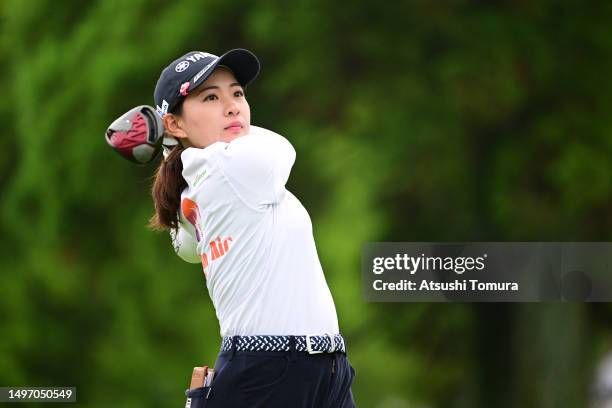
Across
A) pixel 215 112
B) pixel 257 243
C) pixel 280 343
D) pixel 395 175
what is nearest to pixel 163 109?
pixel 215 112

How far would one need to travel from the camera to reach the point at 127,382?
5000mm

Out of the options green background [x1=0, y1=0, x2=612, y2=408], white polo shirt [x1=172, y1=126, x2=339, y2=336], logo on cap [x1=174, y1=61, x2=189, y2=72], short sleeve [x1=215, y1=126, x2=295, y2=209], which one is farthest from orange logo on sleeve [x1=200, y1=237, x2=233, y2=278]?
green background [x1=0, y1=0, x2=612, y2=408]

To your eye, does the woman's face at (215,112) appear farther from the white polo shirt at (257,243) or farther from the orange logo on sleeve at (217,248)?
the orange logo on sleeve at (217,248)

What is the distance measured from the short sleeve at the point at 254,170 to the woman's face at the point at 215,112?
15cm

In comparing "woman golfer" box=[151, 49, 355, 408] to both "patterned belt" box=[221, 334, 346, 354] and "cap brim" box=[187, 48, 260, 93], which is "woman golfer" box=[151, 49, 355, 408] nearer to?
"patterned belt" box=[221, 334, 346, 354]

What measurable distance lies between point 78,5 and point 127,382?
1.83 m

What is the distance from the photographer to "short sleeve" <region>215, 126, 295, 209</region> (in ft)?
8.02

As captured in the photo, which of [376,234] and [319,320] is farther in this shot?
[376,234]

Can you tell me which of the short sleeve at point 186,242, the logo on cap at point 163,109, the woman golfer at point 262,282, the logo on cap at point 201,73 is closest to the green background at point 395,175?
the short sleeve at point 186,242

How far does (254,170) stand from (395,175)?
2.54 m

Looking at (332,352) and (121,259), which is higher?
(121,259)

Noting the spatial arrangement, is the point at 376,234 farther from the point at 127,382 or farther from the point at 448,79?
the point at 127,382

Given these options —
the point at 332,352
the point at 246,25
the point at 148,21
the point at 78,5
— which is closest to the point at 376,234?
the point at 246,25

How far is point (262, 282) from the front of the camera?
7.94ft
